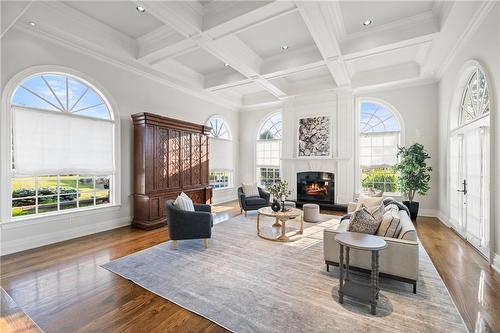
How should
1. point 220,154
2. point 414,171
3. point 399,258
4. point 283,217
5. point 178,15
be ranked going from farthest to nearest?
point 220,154 → point 414,171 → point 283,217 → point 178,15 → point 399,258

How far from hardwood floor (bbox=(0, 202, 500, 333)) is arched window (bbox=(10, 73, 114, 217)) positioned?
946 mm

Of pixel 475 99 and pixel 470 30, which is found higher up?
pixel 470 30

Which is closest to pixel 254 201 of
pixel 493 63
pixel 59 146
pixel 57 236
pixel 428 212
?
pixel 57 236

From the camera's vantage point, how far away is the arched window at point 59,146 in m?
3.68

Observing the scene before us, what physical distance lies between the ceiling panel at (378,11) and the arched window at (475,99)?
1.42 metres

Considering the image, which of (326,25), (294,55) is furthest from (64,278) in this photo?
(294,55)

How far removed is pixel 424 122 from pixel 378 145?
3.88ft

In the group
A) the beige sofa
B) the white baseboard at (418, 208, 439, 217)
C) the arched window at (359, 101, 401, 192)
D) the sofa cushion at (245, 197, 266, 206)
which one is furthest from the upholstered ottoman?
the white baseboard at (418, 208, 439, 217)

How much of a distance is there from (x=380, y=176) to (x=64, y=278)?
7.15m

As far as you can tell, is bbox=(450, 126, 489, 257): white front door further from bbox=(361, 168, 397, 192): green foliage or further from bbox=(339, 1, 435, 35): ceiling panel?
bbox=(339, 1, 435, 35): ceiling panel

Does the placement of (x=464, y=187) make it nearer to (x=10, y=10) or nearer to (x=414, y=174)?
(x=414, y=174)

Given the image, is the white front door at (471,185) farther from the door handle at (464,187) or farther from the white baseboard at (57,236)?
the white baseboard at (57,236)

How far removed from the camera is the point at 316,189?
7.21m

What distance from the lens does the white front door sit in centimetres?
347
